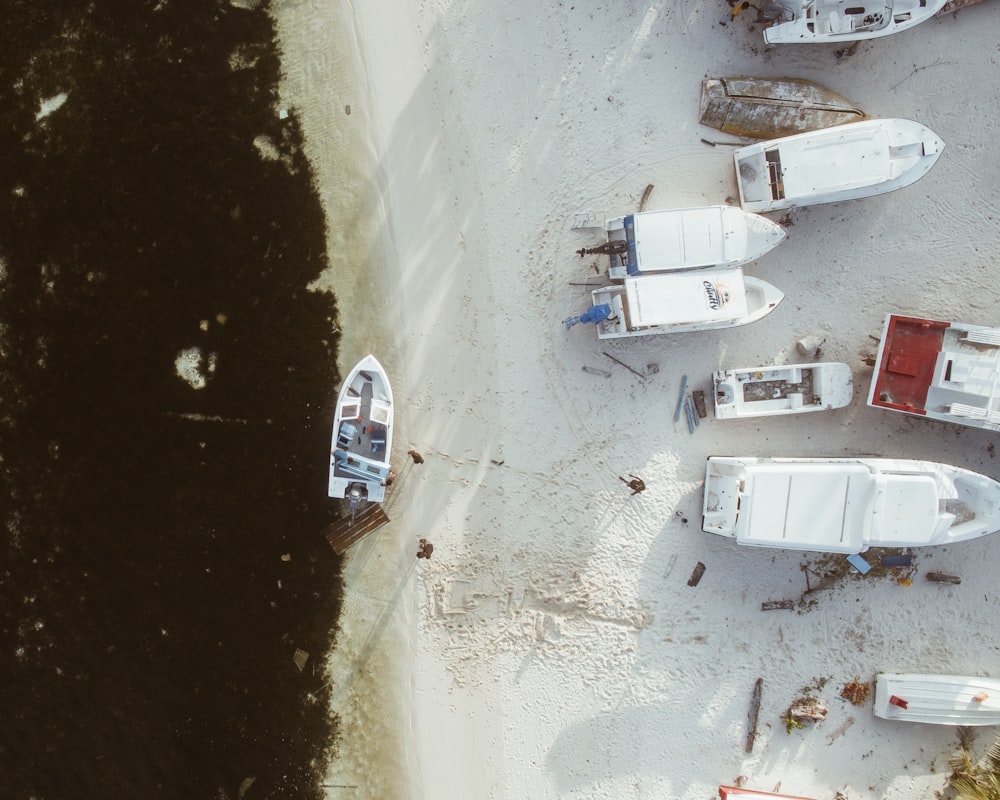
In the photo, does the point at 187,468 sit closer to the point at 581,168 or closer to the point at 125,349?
the point at 125,349

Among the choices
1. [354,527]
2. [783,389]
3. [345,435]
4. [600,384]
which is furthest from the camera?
[354,527]

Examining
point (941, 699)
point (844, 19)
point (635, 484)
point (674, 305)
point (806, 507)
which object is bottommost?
point (941, 699)

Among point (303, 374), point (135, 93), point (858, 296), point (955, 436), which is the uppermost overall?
point (135, 93)

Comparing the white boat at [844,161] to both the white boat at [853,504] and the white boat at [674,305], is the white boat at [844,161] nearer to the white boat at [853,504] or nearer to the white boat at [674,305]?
the white boat at [674,305]

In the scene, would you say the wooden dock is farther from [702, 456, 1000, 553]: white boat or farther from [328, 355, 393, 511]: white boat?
[702, 456, 1000, 553]: white boat

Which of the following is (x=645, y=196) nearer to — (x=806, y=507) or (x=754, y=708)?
(x=806, y=507)

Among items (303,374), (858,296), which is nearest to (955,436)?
(858,296)

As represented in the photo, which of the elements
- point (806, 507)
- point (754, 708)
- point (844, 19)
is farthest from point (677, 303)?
point (754, 708)
